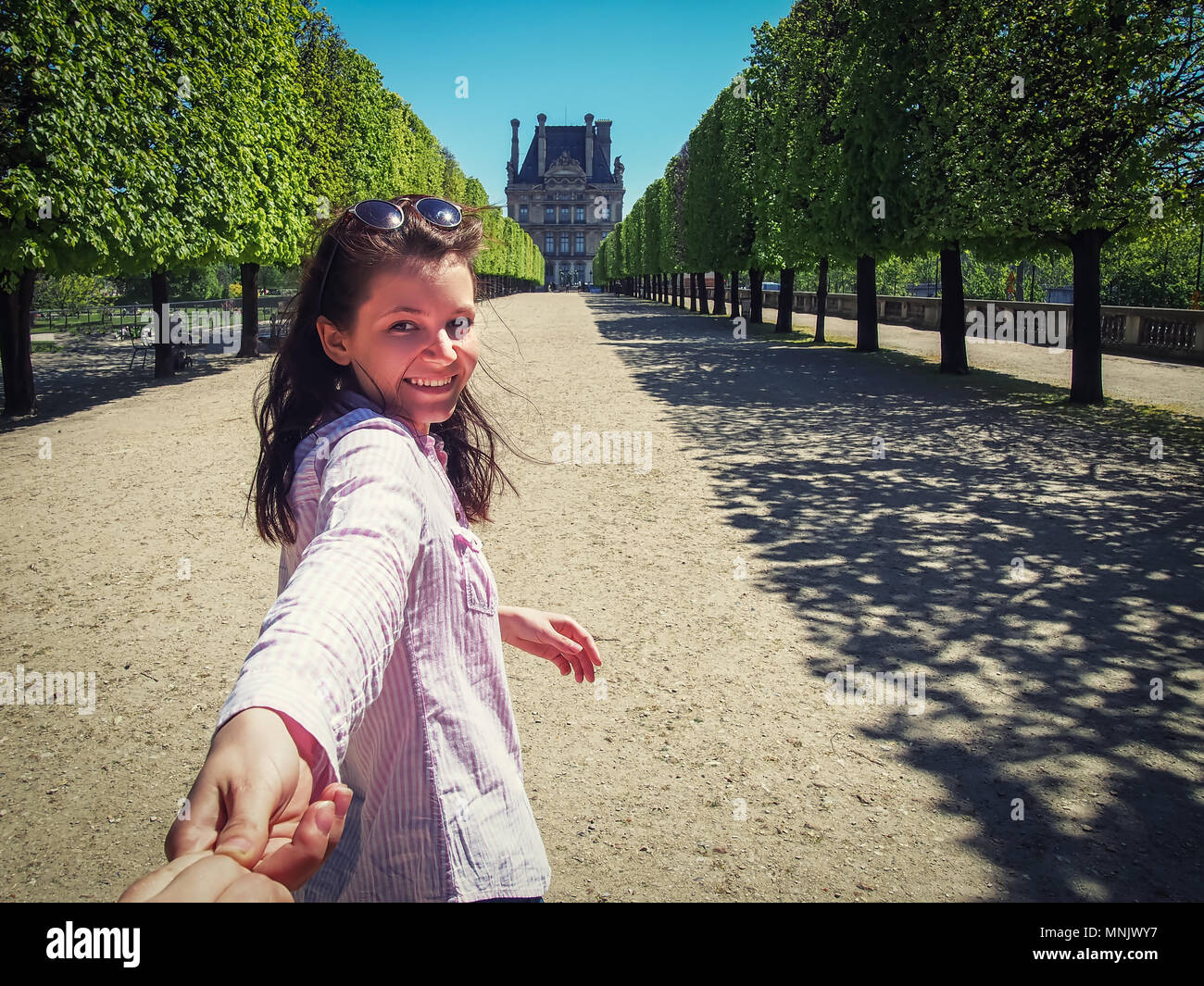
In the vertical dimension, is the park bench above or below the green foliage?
below

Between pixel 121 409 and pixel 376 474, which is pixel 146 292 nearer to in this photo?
pixel 121 409

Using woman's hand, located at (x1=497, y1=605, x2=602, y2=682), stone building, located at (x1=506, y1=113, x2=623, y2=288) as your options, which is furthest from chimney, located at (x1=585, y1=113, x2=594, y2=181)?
woman's hand, located at (x1=497, y1=605, x2=602, y2=682)

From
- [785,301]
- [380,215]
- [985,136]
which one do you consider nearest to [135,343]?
[785,301]

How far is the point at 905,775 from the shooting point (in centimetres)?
367

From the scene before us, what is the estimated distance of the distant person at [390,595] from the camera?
105 cm

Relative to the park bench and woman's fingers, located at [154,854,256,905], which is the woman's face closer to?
woman's fingers, located at [154,854,256,905]

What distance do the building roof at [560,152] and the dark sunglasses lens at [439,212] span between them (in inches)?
6306

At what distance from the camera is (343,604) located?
3.58ft

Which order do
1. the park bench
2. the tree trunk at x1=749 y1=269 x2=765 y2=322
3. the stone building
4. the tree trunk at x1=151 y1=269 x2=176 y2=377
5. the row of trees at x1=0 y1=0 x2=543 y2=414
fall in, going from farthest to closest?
the stone building
the tree trunk at x1=749 y1=269 x2=765 y2=322
the park bench
the tree trunk at x1=151 y1=269 x2=176 y2=377
the row of trees at x1=0 y1=0 x2=543 y2=414

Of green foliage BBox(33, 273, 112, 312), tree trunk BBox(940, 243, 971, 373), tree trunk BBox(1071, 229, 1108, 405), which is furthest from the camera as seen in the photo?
green foliage BBox(33, 273, 112, 312)

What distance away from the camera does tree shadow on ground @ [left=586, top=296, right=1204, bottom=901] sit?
3363 millimetres

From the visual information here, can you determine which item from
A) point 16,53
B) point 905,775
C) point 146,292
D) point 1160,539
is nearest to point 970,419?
point 1160,539

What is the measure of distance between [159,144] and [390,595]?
1645 cm
